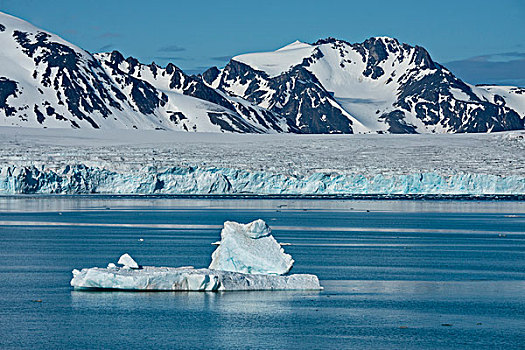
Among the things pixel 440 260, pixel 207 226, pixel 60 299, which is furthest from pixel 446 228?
pixel 60 299

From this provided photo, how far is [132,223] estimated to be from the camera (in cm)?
2950

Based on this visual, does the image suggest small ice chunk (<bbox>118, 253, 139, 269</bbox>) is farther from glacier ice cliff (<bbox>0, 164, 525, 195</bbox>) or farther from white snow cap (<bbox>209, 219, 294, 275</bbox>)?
glacier ice cliff (<bbox>0, 164, 525, 195</bbox>)

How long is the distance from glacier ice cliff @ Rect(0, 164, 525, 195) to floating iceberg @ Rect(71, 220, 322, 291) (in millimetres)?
34553

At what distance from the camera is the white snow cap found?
14.5m

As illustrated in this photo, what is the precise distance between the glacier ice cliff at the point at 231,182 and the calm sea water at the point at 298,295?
2020 cm

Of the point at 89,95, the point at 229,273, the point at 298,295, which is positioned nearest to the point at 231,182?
the point at 229,273

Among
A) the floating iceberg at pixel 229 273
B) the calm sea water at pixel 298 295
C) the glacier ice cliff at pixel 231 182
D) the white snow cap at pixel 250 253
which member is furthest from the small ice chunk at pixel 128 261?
the glacier ice cliff at pixel 231 182

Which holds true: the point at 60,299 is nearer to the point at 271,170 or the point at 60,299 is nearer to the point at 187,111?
the point at 271,170

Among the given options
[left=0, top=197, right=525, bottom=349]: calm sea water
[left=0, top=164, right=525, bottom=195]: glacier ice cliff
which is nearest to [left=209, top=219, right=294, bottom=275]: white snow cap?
[left=0, top=197, right=525, bottom=349]: calm sea water

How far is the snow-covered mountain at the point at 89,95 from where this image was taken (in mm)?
142250

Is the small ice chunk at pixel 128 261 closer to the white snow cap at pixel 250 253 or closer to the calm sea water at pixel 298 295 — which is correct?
the calm sea water at pixel 298 295

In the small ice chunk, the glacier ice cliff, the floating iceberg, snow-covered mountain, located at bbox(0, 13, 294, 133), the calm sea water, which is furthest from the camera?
snow-covered mountain, located at bbox(0, 13, 294, 133)

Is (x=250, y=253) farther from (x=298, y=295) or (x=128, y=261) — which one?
(x=128, y=261)

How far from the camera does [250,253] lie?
14.5 metres
